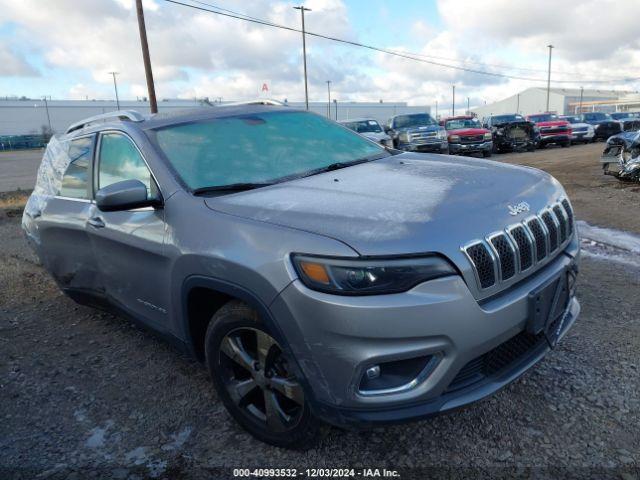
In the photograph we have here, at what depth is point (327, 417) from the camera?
6.78 feet

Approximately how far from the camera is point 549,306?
7.67ft

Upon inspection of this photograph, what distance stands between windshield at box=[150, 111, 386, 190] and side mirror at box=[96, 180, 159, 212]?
0.23 meters

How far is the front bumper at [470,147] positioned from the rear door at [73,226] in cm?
1603

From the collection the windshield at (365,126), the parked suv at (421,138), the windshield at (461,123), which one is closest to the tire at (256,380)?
the parked suv at (421,138)

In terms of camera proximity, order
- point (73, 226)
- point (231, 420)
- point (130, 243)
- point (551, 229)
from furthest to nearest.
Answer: point (73, 226) → point (130, 243) → point (231, 420) → point (551, 229)

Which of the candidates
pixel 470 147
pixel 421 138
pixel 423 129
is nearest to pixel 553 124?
pixel 470 147

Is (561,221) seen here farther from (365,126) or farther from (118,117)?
(365,126)

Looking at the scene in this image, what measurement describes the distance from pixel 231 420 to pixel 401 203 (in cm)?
154

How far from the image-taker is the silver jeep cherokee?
76.1 inches

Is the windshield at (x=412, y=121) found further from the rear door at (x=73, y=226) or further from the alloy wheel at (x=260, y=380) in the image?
the alloy wheel at (x=260, y=380)

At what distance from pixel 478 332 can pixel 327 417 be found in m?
0.71

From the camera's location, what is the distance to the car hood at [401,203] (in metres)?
1.99

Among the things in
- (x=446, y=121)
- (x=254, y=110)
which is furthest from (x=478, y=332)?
(x=446, y=121)

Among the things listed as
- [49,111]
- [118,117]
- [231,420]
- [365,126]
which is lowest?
[231,420]
